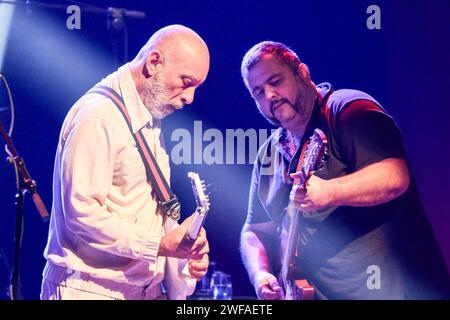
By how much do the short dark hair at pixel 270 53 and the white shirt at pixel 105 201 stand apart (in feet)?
2.76

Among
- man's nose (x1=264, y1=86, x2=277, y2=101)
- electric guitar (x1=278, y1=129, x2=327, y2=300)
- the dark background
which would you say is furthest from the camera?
the dark background

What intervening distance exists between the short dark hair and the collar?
80cm

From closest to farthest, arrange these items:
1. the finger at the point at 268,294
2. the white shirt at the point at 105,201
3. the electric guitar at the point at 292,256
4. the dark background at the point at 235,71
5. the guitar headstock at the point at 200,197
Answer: the white shirt at the point at 105,201
the guitar headstock at the point at 200,197
the electric guitar at the point at 292,256
the finger at the point at 268,294
the dark background at the point at 235,71

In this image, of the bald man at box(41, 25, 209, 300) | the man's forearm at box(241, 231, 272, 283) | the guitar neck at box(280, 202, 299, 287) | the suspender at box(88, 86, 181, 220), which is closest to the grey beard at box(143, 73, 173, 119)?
the bald man at box(41, 25, 209, 300)

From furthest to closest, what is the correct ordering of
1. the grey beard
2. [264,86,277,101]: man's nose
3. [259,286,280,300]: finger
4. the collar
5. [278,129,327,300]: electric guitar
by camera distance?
1. [264,86,277,101]: man's nose
2. [259,286,280,300]: finger
3. [278,129,327,300]: electric guitar
4. the grey beard
5. the collar

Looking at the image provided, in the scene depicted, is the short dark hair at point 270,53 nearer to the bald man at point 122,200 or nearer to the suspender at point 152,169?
the bald man at point 122,200

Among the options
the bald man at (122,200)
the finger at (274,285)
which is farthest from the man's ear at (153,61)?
the finger at (274,285)

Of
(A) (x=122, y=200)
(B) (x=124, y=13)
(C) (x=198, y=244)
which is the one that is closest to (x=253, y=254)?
(C) (x=198, y=244)

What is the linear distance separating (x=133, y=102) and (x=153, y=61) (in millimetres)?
254

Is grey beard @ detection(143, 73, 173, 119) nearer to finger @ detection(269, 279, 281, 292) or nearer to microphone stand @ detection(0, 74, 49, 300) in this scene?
microphone stand @ detection(0, 74, 49, 300)

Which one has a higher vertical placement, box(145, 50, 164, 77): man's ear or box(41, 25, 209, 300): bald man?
box(145, 50, 164, 77): man's ear

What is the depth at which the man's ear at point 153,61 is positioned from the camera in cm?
335

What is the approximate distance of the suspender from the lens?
319 cm

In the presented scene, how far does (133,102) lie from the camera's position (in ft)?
10.7
